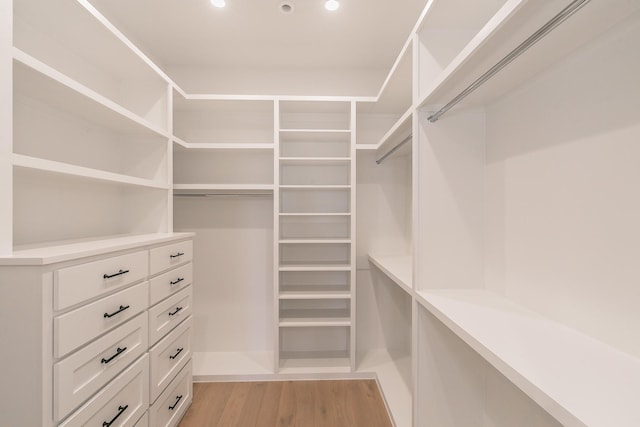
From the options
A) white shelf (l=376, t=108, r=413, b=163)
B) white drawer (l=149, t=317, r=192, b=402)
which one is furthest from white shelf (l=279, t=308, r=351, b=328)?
white shelf (l=376, t=108, r=413, b=163)

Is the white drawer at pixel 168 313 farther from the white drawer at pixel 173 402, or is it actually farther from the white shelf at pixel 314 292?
the white shelf at pixel 314 292

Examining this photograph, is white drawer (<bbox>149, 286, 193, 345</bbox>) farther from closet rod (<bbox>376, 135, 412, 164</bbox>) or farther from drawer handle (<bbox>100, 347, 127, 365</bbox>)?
closet rod (<bbox>376, 135, 412, 164</bbox>)

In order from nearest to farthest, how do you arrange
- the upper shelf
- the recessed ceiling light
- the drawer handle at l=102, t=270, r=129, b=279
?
the upper shelf
the drawer handle at l=102, t=270, r=129, b=279
the recessed ceiling light

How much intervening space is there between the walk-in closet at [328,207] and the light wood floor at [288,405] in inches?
3.1

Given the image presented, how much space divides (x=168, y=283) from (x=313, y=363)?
4.32 feet

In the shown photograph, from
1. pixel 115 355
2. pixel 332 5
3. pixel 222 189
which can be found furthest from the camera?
pixel 222 189

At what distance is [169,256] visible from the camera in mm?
1592

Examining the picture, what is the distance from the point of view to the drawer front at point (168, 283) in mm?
1446

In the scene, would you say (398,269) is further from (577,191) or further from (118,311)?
(118,311)

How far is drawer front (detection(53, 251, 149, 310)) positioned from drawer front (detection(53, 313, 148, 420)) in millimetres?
194

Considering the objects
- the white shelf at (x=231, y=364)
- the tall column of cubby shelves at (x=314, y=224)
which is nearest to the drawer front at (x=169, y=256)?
the tall column of cubby shelves at (x=314, y=224)

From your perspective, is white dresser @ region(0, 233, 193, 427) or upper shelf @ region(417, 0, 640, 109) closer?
upper shelf @ region(417, 0, 640, 109)

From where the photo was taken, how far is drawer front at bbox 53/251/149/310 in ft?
3.05

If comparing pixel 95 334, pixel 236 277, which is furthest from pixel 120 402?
pixel 236 277
